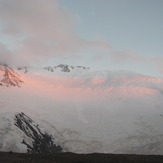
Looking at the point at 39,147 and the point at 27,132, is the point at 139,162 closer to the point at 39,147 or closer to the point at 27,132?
the point at 39,147

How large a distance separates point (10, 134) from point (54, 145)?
105 feet

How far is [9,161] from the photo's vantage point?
3972 centimetres

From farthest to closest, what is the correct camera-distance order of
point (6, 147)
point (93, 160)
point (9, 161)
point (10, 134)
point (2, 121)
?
point (2, 121), point (10, 134), point (6, 147), point (93, 160), point (9, 161)

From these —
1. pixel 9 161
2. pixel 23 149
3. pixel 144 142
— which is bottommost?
pixel 9 161

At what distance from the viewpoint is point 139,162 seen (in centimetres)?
4109

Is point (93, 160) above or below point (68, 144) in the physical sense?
below

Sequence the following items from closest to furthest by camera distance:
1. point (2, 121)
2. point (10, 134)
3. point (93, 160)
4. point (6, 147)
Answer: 1. point (93, 160)
2. point (6, 147)
3. point (10, 134)
4. point (2, 121)

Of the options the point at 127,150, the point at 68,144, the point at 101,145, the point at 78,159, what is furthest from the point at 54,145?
the point at 78,159

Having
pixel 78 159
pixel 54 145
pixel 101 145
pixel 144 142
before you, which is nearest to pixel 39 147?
pixel 54 145

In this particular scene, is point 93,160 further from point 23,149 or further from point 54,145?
point 54,145

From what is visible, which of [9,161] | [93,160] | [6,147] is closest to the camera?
[9,161]

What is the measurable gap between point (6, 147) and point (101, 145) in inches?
2411

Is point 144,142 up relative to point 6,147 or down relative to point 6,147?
up

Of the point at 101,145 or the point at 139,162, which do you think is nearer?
the point at 139,162
